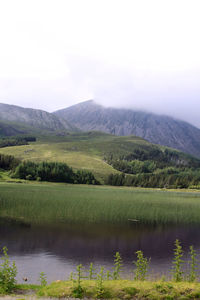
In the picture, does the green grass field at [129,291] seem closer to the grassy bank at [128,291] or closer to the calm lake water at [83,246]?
the grassy bank at [128,291]

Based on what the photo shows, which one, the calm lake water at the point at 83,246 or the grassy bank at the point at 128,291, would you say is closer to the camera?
the grassy bank at the point at 128,291

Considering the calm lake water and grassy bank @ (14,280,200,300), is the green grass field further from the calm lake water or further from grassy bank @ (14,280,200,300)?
the calm lake water

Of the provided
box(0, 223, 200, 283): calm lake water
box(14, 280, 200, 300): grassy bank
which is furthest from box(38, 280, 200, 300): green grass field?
box(0, 223, 200, 283): calm lake water

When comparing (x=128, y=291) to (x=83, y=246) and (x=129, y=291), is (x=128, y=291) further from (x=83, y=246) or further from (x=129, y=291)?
(x=83, y=246)

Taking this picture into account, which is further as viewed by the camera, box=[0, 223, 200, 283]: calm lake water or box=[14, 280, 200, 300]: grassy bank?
box=[0, 223, 200, 283]: calm lake water

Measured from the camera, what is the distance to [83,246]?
Result: 41250 mm

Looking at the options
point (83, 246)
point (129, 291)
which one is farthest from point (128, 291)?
point (83, 246)

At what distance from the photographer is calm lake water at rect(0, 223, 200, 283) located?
31719mm

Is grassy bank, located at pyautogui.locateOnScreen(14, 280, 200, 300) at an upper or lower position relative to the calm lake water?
upper

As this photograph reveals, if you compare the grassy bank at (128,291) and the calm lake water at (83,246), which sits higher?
the grassy bank at (128,291)

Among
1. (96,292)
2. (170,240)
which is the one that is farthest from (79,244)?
(96,292)

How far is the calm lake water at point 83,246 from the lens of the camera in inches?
1249

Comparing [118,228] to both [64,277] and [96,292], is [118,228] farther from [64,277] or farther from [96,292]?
[96,292]

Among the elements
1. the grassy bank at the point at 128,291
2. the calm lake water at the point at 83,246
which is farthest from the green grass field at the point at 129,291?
the calm lake water at the point at 83,246
